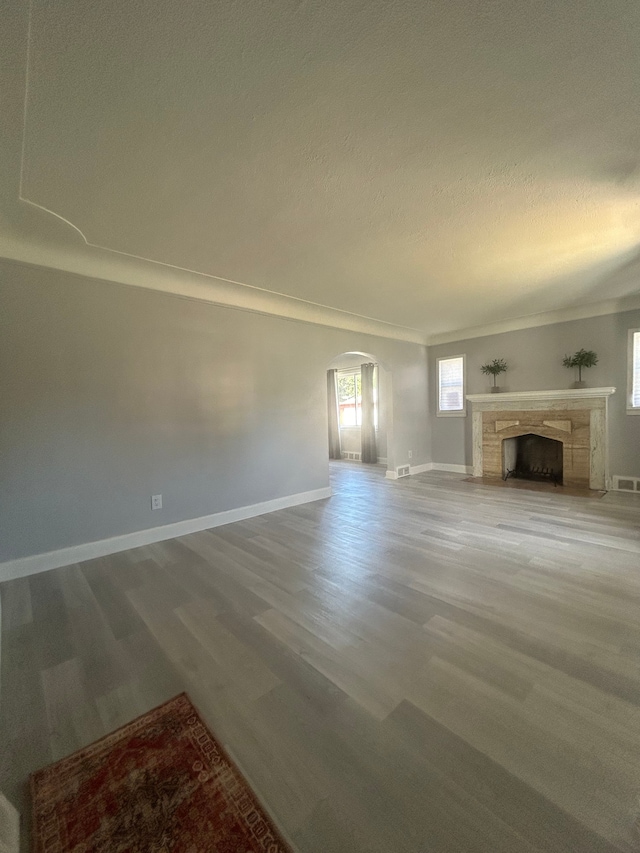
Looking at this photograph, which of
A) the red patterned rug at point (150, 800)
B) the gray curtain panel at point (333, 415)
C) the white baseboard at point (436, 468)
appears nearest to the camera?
the red patterned rug at point (150, 800)

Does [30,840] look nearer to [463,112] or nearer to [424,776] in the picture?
[424,776]

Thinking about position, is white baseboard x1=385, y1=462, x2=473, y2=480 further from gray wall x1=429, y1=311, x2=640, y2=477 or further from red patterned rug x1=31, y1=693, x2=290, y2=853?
red patterned rug x1=31, y1=693, x2=290, y2=853

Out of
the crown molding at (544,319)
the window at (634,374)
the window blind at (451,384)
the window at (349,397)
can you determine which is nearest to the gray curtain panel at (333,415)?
the window at (349,397)

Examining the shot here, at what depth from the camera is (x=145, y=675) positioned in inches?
61.6

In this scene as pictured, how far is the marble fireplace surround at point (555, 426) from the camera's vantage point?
4.70m

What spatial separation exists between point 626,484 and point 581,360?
5.95ft

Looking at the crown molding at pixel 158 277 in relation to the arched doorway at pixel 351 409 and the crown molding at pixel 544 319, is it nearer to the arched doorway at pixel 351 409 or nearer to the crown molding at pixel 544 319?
the crown molding at pixel 544 319

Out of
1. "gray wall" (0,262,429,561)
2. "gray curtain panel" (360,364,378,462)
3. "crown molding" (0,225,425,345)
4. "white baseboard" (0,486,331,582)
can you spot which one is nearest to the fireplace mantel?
"gray curtain panel" (360,364,378,462)

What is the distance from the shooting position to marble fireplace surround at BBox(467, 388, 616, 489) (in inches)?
185

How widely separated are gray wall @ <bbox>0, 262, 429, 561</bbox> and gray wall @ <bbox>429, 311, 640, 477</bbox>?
3.13 m

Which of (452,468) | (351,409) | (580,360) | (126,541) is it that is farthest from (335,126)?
(351,409)

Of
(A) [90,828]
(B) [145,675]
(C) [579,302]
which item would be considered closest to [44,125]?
(B) [145,675]

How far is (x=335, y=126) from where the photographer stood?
1.65m

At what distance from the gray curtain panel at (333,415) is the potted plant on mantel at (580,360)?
4.83 meters
